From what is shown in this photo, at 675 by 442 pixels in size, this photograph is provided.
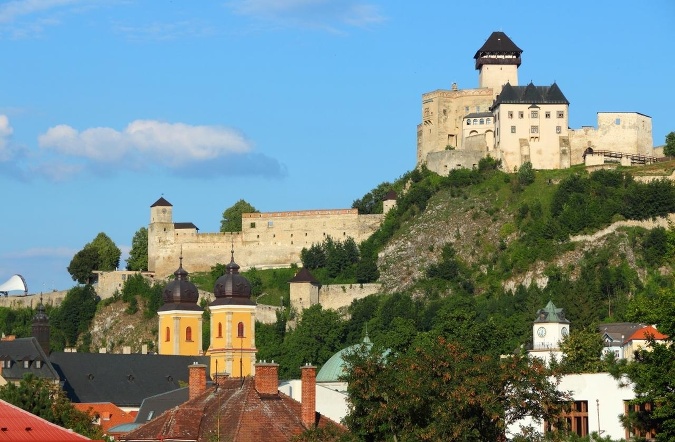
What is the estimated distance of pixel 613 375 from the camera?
5425 cm

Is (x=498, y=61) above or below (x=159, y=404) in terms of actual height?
above

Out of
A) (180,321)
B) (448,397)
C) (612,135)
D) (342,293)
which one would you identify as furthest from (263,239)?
(448,397)

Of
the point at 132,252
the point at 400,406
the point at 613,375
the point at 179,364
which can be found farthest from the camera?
the point at 132,252

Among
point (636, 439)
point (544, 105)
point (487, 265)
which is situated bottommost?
point (636, 439)

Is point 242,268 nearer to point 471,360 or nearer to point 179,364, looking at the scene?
point 179,364

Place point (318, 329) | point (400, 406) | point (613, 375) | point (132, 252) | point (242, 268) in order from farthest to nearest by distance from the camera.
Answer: point (132, 252), point (242, 268), point (318, 329), point (613, 375), point (400, 406)

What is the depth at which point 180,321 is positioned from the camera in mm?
116625

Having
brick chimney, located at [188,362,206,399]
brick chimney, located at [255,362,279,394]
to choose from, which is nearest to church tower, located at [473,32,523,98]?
brick chimney, located at [188,362,206,399]

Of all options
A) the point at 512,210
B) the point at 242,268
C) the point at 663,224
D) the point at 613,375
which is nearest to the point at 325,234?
the point at 242,268

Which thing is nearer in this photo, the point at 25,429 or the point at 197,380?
the point at 25,429

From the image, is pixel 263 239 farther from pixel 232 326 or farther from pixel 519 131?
pixel 232 326

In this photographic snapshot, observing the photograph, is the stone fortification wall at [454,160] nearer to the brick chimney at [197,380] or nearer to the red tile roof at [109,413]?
the red tile roof at [109,413]

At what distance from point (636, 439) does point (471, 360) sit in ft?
17.3

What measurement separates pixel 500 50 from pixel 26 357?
5758 centimetres
